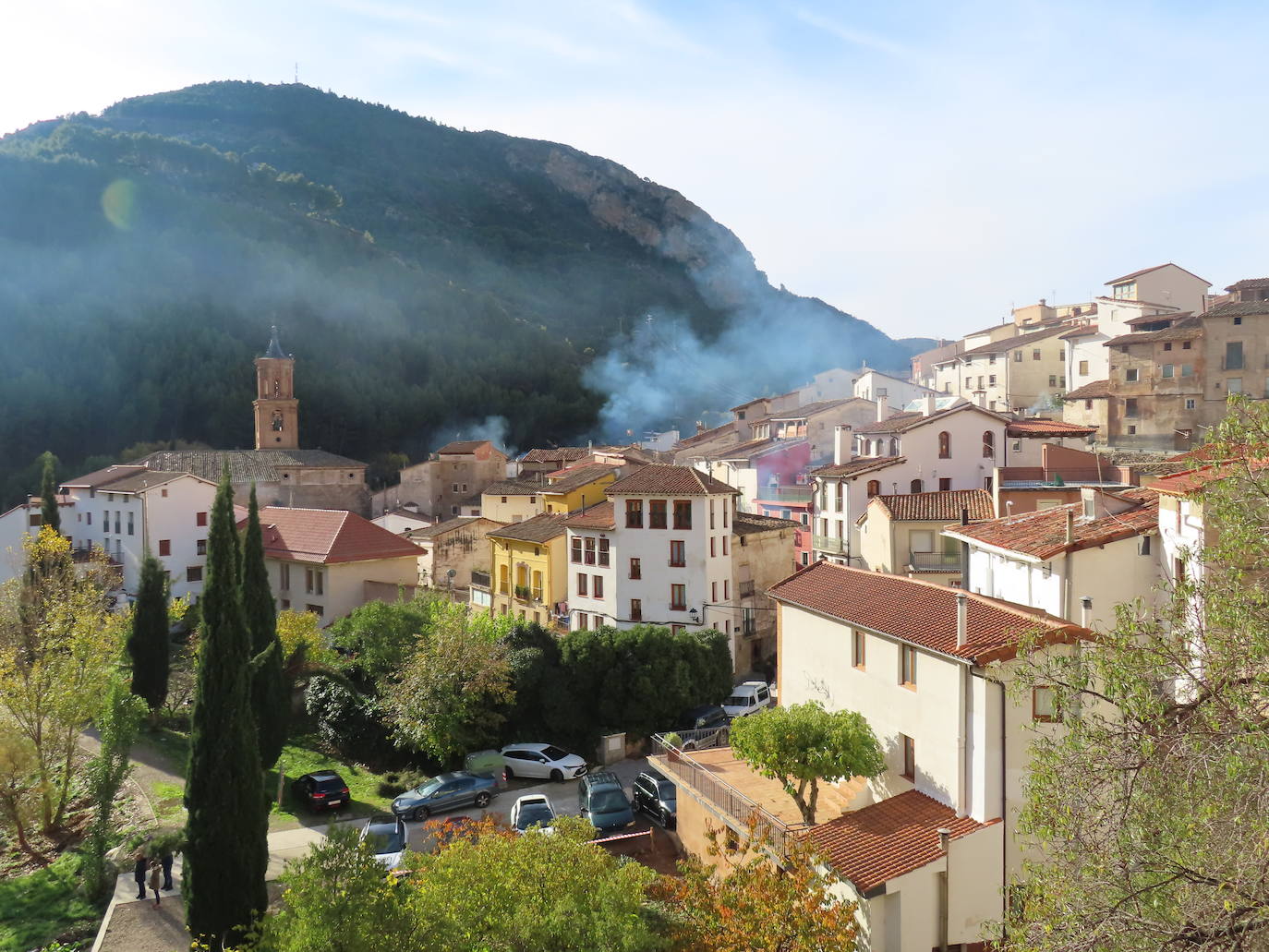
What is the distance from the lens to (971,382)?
240ft

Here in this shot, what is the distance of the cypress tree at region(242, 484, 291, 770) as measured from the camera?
93.0ft

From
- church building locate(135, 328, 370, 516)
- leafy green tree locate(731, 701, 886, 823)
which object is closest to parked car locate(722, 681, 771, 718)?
leafy green tree locate(731, 701, 886, 823)

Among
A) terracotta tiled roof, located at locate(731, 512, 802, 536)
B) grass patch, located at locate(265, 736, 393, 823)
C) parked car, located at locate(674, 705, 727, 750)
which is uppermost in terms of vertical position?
terracotta tiled roof, located at locate(731, 512, 802, 536)

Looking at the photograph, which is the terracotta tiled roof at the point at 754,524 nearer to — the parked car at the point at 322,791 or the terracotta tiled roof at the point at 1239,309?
the parked car at the point at 322,791

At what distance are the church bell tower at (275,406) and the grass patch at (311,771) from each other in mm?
56357

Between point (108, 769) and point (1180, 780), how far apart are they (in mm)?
22758

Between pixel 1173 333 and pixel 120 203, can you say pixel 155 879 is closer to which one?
pixel 1173 333

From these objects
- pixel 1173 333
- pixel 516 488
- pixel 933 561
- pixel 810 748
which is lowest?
pixel 810 748

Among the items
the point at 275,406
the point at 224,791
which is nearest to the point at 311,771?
the point at 224,791

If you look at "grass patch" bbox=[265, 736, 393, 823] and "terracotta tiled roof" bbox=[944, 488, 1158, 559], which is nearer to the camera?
"terracotta tiled roof" bbox=[944, 488, 1158, 559]

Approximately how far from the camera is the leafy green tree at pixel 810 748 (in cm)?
1689

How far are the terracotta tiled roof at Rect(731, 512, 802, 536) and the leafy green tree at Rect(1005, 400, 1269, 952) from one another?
30.3 metres

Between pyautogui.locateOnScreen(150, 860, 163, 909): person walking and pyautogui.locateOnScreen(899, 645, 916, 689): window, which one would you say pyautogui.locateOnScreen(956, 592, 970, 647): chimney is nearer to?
pyautogui.locateOnScreen(899, 645, 916, 689): window

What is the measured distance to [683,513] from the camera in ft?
123
